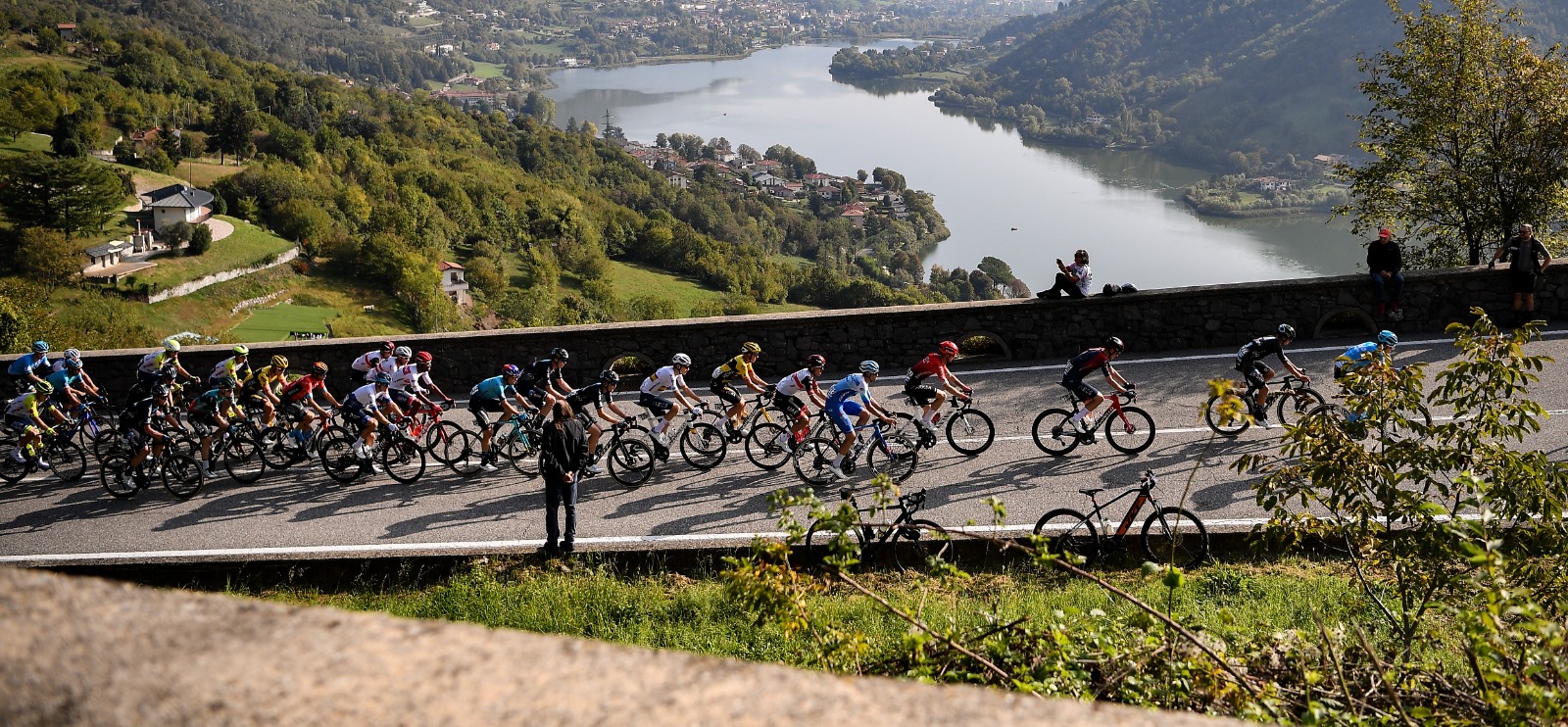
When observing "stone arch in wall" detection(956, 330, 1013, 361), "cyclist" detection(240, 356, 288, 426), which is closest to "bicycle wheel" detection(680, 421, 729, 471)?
"stone arch in wall" detection(956, 330, 1013, 361)

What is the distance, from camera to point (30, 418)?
44.1ft

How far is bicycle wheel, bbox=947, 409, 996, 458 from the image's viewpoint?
12.2 m

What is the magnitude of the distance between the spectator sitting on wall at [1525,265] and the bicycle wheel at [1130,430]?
6.35 metres

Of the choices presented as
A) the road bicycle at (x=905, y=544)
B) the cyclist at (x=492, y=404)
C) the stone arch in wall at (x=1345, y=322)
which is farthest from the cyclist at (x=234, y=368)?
the stone arch in wall at (x=1345, y=322)

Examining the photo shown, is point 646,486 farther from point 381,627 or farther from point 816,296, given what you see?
point 816,296

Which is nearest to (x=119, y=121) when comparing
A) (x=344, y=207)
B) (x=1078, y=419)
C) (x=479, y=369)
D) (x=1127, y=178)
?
(x=344, y=207)

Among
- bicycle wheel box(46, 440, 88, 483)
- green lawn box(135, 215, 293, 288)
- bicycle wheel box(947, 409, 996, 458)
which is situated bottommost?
green lawn box(135, 215, 293, 288)

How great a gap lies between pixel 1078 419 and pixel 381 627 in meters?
10.5

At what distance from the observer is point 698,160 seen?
501ft

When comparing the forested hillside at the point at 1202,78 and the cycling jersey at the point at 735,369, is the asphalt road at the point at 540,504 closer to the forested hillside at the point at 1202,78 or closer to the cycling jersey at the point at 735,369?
the cycling jersey at the point at 735,369

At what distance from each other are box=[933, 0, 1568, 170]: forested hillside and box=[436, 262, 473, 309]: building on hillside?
7839 centimetres

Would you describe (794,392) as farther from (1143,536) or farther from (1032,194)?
(1032,194)

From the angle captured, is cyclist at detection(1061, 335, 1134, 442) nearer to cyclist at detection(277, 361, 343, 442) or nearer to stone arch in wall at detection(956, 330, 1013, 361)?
stone arch in wall at detection(956, 330, 1013, 361)

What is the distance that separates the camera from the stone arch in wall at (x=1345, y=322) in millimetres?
15258
